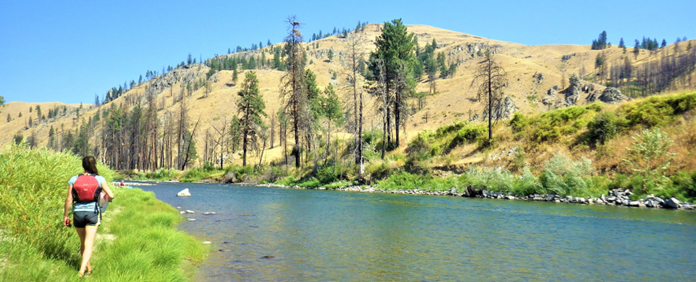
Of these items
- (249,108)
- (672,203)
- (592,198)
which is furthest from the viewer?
(249,108)

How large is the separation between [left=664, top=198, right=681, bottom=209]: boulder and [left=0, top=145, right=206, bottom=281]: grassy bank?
24.0m

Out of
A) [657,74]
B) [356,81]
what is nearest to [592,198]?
[356,81]

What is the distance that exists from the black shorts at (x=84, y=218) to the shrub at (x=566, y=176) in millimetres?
27438

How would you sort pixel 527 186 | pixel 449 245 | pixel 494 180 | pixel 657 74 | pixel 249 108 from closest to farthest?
pixel 449 245 < pixel 527 186 < pixel 494 180 < pixel 249 108 < pixel 657 74

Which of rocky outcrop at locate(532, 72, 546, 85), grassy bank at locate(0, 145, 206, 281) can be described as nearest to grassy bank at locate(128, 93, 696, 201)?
grassy bank at locate(0, 145, 206, 281)

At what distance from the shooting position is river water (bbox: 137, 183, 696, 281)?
930cm

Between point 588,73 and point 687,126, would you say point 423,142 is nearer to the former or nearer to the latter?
point 687,126

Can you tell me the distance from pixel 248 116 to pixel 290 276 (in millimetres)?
55319

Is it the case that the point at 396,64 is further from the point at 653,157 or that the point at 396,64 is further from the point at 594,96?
the point at 594,96

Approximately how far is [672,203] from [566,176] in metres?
6.41

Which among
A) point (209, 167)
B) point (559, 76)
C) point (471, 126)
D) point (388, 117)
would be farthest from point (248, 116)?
point (559, 76)

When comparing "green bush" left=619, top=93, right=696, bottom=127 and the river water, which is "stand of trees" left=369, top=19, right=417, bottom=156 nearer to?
"green bush" left=619, top=93, right=696, bottom=127

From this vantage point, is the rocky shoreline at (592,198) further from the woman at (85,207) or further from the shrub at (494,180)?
the woman at (85,207)

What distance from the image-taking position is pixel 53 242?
7125 millimetres
